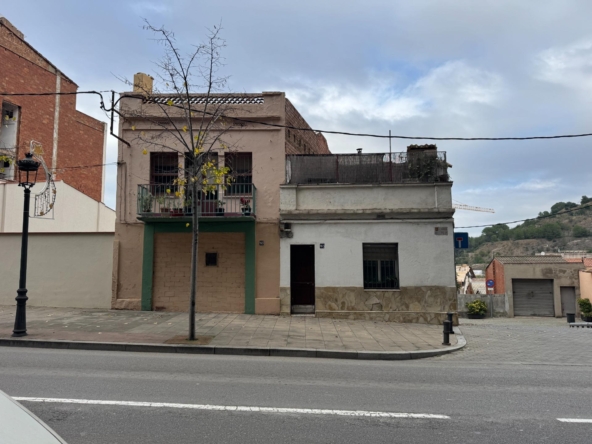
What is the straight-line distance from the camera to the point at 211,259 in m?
14.9

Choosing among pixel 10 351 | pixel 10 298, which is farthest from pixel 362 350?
pixel 10 298

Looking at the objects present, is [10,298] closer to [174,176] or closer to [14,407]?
[174,176]

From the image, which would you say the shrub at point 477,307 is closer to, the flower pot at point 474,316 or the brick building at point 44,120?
the flower pot at point 474,316

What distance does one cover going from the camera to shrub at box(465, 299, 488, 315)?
1174 inches

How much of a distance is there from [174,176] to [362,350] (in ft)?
30.5

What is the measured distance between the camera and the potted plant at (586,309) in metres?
28.7

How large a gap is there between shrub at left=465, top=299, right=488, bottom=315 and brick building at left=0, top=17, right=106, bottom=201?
27.7 m

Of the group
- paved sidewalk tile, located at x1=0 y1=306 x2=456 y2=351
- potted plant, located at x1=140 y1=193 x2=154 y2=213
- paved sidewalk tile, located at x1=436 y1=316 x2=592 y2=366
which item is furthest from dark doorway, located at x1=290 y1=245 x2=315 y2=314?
paved sidewalk tile, located at x1=436 y1=316 x2=592 y2=366

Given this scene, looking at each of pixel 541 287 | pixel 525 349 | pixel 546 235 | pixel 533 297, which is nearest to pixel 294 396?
pixel 525 349

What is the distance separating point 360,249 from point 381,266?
3.04 feet

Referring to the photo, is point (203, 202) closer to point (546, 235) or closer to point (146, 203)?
point (146, 203)

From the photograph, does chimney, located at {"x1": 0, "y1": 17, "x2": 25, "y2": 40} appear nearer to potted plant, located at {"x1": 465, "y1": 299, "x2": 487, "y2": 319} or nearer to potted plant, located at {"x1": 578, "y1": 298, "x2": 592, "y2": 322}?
potted plant, located at {"x1": 465, "y1": 299, "x2": 487, "y2": 319}

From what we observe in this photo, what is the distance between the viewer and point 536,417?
205 inches

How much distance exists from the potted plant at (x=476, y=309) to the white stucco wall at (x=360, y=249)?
17.6m
